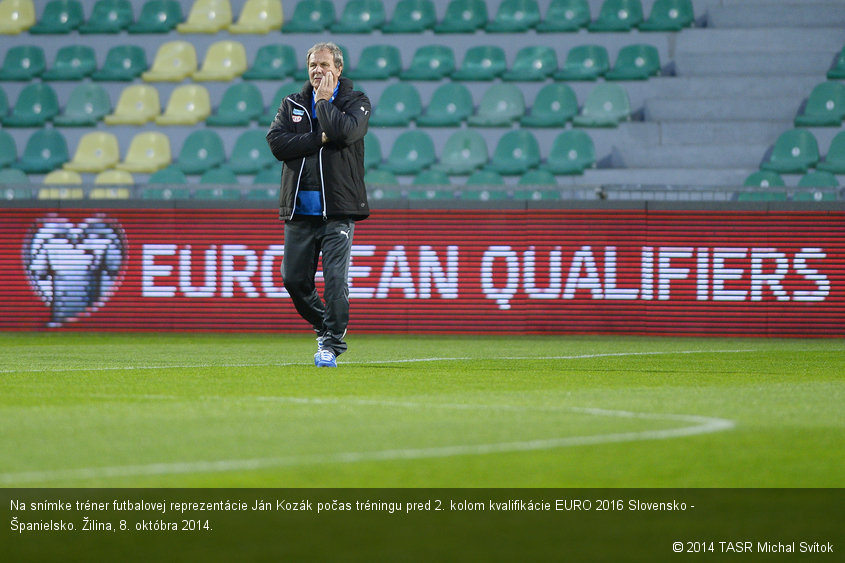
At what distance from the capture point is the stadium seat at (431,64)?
19.0m

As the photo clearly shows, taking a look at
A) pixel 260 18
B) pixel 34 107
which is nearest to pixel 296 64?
pixel 260 18

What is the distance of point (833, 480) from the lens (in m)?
4.23

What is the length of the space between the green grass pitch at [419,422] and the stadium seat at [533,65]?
29.8 ft

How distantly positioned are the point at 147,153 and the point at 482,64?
482 centimetres

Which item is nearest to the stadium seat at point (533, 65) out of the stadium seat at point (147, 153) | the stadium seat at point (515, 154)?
the stadium seat at point (515, 154)

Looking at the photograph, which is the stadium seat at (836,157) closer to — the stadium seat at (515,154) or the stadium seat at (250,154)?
the stadium seat at (515,154)

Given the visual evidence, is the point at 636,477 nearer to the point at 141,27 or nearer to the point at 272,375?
the point at 272,375

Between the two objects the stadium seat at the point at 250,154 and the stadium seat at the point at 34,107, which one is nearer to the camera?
the stadium seat at the point at 250,154

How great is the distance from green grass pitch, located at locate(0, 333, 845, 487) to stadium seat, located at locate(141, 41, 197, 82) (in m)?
10.2

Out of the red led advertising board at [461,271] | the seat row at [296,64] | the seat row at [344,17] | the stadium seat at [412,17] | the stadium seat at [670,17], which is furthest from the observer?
the stadium seat at [412,17]

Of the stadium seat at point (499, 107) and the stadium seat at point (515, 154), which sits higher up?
the stadium seat at point (499, 107)

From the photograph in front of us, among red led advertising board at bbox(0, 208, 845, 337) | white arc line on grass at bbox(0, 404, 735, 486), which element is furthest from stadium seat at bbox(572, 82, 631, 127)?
white arc line on grass at bbox(0, 404, 735, 486)
